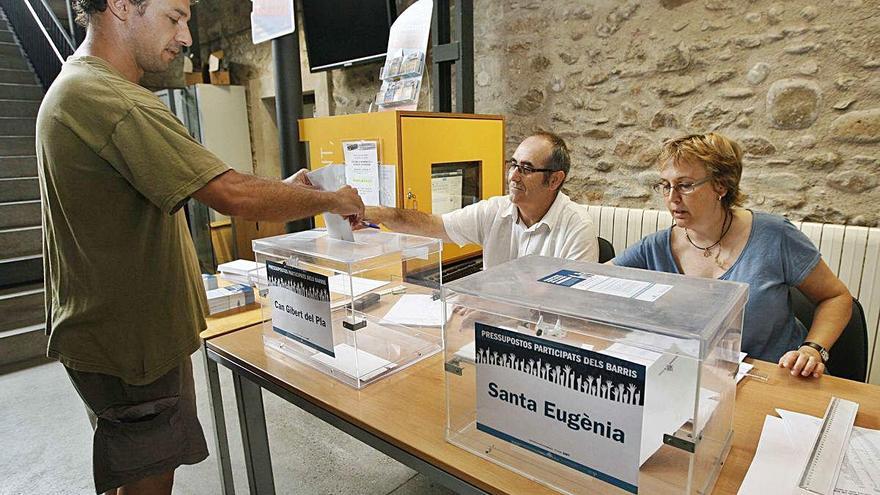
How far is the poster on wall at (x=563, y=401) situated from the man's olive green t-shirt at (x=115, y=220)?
29.7 inches

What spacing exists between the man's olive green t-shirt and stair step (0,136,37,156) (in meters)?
4.42

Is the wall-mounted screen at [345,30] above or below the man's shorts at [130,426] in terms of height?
above

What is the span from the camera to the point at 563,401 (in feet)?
2.70

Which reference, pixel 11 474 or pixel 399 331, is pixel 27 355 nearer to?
pixel 11 474

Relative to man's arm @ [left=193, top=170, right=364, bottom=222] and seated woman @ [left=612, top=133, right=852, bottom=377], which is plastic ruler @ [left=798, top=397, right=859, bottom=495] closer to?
seated woman @ [left=612, top=133, right=852, bottom=377]

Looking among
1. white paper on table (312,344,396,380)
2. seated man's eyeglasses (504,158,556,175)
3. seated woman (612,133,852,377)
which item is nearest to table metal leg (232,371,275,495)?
white paper on table (312,344,396,380)

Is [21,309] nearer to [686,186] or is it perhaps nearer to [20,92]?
[20,92]

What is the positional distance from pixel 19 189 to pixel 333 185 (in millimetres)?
4339

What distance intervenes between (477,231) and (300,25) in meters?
3.49

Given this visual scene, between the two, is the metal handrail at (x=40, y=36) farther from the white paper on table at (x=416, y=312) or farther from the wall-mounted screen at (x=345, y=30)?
the white paper on table at (x=416, y=312)

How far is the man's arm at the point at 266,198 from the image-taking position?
3.76 feet

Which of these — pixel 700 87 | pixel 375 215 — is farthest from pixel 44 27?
pixel 700 87

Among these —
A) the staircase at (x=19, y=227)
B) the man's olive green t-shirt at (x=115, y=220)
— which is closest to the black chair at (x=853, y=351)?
the man's olive green t-shirt at (x=115, y=220)

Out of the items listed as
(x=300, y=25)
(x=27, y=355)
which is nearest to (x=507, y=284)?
(x=27, y=355)
